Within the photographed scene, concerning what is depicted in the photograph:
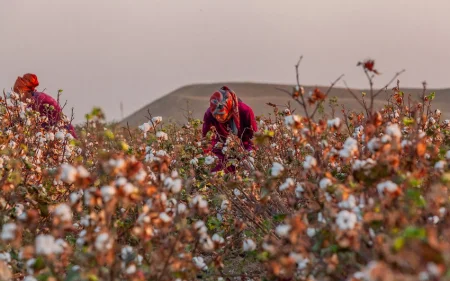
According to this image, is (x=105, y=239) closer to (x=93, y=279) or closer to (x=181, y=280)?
(x=93, y=279)

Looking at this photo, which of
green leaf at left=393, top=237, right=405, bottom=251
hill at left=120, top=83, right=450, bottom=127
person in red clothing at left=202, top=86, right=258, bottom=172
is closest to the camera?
green leaf at left=393, top=237, right=405, bottom=251

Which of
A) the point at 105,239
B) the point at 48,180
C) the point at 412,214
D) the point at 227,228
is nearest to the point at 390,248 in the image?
the point at 412,214

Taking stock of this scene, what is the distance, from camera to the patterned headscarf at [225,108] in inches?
270

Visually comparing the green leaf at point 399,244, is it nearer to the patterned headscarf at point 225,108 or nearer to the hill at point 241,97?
the patterned headscarf at point 225,108

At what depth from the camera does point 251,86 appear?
52094 millimetres

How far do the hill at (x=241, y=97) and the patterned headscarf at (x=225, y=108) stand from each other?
95.6 feet

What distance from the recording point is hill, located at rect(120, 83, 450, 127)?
130 ft

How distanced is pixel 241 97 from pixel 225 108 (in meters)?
41.5

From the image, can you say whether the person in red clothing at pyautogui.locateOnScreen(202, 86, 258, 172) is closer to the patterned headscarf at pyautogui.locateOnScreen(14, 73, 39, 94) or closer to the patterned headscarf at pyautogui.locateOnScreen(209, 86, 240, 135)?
the patterned headscarf at pyautogui.locateOnScreen(209, 86, 240, 135)

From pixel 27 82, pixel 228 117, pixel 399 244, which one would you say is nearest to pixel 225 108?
pixel 228 117

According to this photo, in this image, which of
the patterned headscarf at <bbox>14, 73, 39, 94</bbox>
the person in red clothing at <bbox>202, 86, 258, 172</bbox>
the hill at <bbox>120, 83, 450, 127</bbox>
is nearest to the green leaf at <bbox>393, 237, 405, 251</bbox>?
the person in red clothing at <bbox>202, 86, 258, 172</bbox>

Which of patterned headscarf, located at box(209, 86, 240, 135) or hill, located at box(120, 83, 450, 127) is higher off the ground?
patterned headscarf, located at box(209, 86, 240, 135)

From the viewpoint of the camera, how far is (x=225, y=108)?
6.87 meters

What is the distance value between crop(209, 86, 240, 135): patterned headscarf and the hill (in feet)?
95.6
